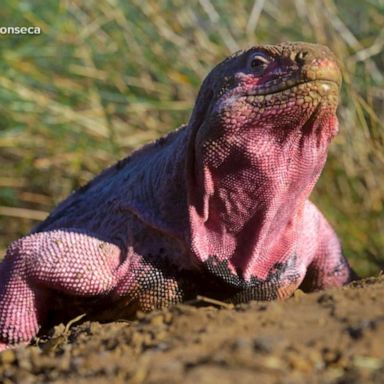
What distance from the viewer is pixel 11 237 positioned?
887cm

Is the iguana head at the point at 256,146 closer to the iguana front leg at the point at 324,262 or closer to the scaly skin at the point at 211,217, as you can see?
the scaly skin at the point at 211,217

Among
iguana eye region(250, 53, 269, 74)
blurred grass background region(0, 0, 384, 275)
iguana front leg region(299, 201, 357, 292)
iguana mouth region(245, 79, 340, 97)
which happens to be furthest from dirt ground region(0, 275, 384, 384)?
blurred grass background region(0, 0, 384, 275)

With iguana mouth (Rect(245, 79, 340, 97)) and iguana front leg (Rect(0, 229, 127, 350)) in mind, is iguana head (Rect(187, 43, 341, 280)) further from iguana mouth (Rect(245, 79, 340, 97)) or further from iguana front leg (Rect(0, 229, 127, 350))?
iguana front leg (Rect(0, 229, 127, 350))

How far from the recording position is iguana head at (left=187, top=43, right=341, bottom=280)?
14.2 ft

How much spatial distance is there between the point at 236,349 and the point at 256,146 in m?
1.70

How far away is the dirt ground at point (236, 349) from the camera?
8.79 ft

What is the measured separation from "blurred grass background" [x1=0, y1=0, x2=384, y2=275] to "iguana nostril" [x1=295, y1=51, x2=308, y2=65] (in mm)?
3373

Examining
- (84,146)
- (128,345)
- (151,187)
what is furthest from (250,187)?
(84,146)

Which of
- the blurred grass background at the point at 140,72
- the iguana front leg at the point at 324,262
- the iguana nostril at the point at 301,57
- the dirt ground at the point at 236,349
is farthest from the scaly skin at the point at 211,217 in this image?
the blurred grass background at the point at 140,72

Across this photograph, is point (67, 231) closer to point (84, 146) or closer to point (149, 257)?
point (149, 257)

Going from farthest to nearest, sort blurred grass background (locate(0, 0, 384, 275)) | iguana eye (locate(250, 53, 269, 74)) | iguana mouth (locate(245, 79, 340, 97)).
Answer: blurred grass background (locate(0, 0, 384, 275)), iguana eye (locate(250, 53, 269, 74)), iguana mouth (locate(245, 79, 340, 97))

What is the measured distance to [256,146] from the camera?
14.4 ft

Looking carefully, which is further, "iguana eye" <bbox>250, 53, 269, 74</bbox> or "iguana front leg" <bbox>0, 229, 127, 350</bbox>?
"iguana front leg" <bbox>0, 229, 127, 350</bbox>

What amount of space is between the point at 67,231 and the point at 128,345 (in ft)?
5.73
